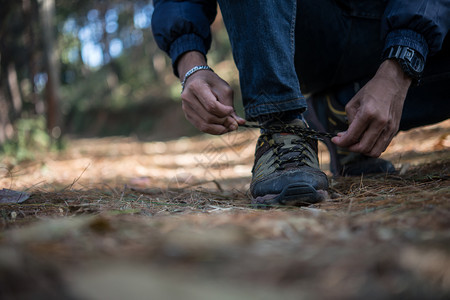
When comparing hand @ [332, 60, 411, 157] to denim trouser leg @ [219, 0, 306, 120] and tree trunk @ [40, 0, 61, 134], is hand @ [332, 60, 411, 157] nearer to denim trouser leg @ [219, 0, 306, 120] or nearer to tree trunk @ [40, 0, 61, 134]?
denim trouser leg @ [219, 0, 306, 120]

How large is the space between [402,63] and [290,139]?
470 millimetres

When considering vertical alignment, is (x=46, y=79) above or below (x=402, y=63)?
above

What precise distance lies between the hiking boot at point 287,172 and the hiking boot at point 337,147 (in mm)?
448

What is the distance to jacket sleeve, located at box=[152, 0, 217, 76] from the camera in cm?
145

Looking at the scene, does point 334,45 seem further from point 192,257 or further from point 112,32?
point 112,32

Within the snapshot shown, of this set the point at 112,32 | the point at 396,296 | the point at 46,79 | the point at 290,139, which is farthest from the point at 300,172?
the point at 112,32

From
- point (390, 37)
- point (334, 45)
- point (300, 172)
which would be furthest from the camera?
point (334, 45)

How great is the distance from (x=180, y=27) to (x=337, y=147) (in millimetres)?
1008

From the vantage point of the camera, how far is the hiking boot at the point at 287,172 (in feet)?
3.40

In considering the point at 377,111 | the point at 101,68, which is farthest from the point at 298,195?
the point at 101,68

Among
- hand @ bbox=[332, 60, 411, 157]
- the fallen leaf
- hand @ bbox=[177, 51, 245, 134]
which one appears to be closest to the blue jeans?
hand @ bbox=[177, 51, 245, 134]

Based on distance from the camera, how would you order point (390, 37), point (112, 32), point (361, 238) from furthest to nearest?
1. point (112, 32)
2. point (390, 37)
3. point (361, 238)

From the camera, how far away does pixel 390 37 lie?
4.18 ft

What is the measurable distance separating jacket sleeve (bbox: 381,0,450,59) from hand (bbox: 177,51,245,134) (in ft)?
2.07
